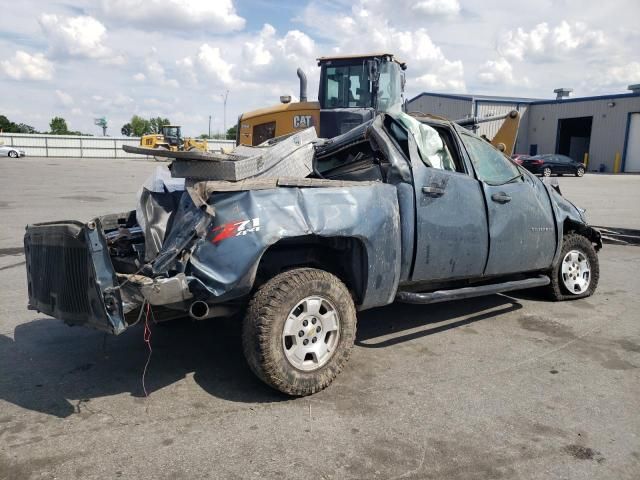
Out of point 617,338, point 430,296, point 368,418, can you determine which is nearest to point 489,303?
point 617,338

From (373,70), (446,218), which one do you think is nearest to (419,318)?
(446,218)

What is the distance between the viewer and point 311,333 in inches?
152

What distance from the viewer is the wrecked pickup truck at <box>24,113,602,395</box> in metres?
3.57

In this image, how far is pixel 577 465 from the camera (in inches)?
122

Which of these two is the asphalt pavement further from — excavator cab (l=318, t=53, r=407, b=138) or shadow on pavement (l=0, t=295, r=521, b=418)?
excavator cab (l=318, t=53, r=407, b=138)

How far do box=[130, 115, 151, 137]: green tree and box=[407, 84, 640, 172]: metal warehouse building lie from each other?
71.3m

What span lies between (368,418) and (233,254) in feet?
4.42

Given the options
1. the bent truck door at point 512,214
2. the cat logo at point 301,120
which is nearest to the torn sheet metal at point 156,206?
the bent truck door at point 512,214

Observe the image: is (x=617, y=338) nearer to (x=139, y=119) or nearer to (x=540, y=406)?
(x=540, y=406)

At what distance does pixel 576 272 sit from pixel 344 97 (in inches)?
319

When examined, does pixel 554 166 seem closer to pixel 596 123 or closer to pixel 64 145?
pixel 596 123

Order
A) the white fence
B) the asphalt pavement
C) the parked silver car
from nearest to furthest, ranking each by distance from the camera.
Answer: the asphalt pavement
the parked silver car
the white fence

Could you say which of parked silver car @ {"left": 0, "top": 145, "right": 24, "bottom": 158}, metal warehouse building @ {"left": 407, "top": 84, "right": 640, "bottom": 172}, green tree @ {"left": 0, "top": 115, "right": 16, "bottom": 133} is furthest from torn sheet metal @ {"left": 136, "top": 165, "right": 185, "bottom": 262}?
green tree @ {"left": 0, "top": 115, "right": 16, "bottom": 133}

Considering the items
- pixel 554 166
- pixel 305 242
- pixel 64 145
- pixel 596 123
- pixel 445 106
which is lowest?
pixel 305 242
